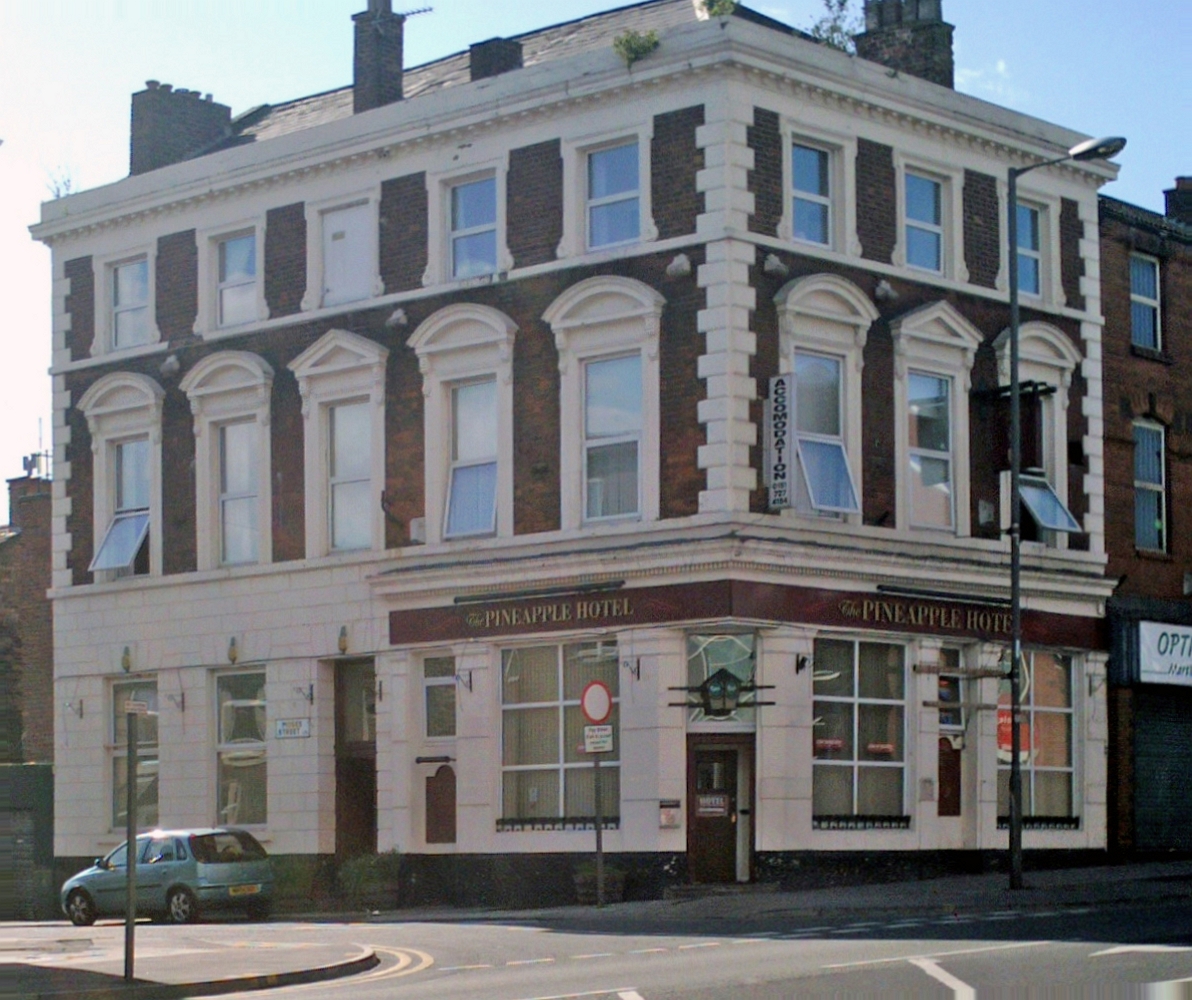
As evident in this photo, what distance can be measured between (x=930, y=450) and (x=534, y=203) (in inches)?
296

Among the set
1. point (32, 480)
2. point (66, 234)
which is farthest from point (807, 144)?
point (32, 480)

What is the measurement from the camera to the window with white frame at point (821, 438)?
34.8 m

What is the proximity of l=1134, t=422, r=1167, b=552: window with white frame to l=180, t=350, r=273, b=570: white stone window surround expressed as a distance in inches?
610

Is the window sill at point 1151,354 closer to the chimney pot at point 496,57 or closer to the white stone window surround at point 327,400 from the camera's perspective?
the chimney pot at point 496,57

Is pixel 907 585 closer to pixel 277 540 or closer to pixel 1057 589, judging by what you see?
pixel 1057 589

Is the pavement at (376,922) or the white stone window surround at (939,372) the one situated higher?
the white stone window surround at (939,372)

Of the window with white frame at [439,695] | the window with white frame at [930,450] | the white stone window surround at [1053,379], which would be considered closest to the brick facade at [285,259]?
the window with white frame at [439,695]

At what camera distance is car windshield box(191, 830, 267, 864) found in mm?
34656

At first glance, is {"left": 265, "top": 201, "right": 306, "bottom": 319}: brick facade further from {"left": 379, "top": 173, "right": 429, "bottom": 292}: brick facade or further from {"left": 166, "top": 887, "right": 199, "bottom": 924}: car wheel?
{"left": 166, "top": 887, "right": 199, "bottom": 924}: car wheel

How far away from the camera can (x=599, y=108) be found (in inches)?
1415

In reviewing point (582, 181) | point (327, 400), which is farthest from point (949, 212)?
point (327, 400)

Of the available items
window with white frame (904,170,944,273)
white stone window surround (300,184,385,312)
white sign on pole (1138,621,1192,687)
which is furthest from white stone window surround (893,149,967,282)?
white stone window surround (300,184,385,312)

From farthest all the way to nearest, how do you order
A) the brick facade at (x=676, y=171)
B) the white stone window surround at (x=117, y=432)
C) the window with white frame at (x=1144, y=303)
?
the white stone window surround at (x=117, y=432) < the window with white frame at (x=1144, y=303) < the brick facade at (x=676, y=171)

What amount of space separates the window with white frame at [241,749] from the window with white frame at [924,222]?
13.5 m
